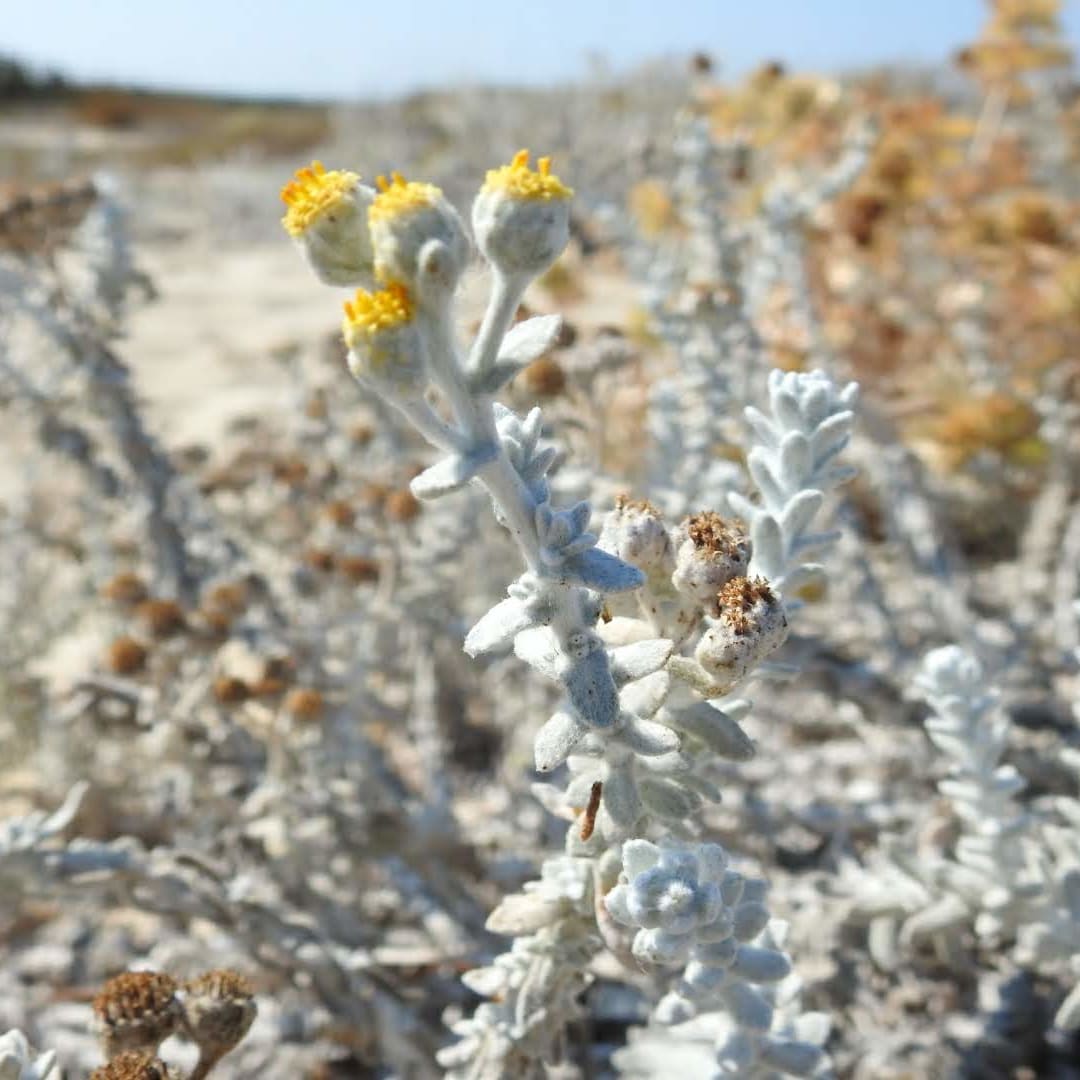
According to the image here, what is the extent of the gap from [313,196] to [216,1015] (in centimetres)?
109

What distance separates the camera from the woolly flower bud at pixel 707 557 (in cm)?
121

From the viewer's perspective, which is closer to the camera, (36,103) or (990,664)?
(990,664)

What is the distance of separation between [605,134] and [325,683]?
13297mm

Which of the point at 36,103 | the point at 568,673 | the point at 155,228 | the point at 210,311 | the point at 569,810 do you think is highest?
the point at 36,103

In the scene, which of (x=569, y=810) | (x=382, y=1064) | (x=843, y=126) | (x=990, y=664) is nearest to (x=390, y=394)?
(x=569, y=810)

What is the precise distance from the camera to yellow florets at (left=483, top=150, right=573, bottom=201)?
97cm

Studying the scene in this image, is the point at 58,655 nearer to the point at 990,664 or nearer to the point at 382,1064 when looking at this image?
the point at 382,1064

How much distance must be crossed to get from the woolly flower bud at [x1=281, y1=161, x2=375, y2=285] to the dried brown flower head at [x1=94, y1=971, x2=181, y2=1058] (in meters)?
1.02

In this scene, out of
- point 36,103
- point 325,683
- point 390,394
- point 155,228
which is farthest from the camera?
point 36,103

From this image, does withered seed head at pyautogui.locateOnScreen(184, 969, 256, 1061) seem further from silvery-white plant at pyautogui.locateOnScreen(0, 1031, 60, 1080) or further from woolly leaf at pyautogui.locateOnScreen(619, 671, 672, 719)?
woolly leaf at pyautogui.locateOnScreen(619, 671, 672, 719)

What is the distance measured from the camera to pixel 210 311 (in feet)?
33.7

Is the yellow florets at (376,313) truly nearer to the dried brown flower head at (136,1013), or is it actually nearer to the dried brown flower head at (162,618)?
the dried brown flower head at (136,1013)

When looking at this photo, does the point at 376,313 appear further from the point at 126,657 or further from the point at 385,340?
the point at 126,657

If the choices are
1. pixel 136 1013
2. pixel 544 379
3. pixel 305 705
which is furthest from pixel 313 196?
pixel 305 705
